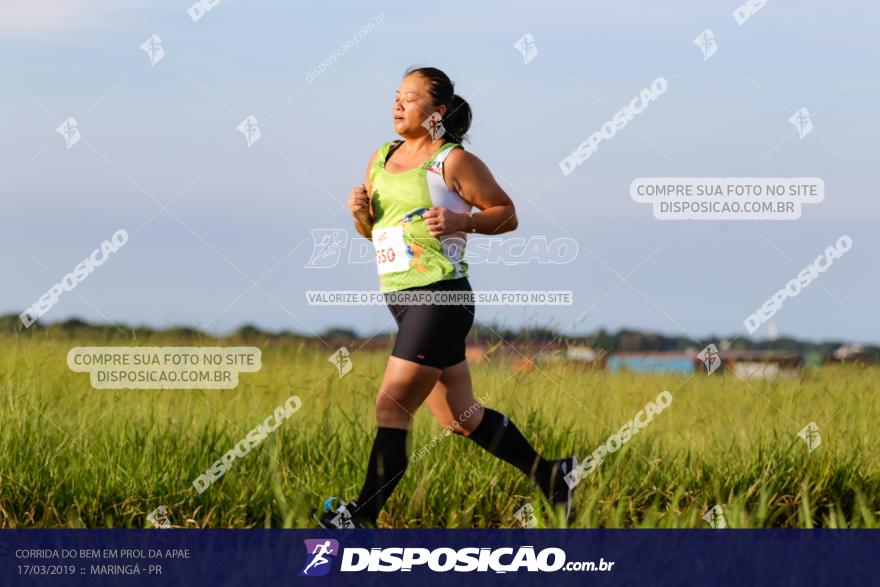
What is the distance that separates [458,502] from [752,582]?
1403mm

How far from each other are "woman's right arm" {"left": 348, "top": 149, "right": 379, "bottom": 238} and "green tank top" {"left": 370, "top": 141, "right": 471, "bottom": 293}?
0.08 meters

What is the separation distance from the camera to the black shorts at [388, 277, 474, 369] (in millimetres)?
4934

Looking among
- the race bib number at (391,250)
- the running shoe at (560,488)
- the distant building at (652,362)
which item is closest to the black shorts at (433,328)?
the race bib number at (391,250)

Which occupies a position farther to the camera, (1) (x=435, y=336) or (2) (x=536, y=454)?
(2) (x=536, y=454)

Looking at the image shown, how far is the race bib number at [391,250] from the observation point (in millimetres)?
4992

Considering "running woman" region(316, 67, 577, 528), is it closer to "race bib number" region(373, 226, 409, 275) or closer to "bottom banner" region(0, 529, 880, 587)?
"race bib number" region(373, 226, 409, 275)

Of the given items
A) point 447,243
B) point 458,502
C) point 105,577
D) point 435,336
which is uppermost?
point 447,243

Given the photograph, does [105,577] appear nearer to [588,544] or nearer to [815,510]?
[588,544]

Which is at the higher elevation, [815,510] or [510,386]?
[510,386]

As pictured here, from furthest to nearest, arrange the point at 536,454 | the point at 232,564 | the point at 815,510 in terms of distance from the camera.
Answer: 1. the point at 815,510
2. the point at 536,454
3. the point at 232,564

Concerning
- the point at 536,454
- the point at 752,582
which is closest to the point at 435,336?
the point at 536,454

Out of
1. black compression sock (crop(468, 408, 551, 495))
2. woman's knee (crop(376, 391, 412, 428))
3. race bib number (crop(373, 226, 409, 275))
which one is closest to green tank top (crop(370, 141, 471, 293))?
race bib number (crop(373, 226, 409, 275))

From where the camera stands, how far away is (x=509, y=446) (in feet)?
17.8

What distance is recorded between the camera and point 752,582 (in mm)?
4773
